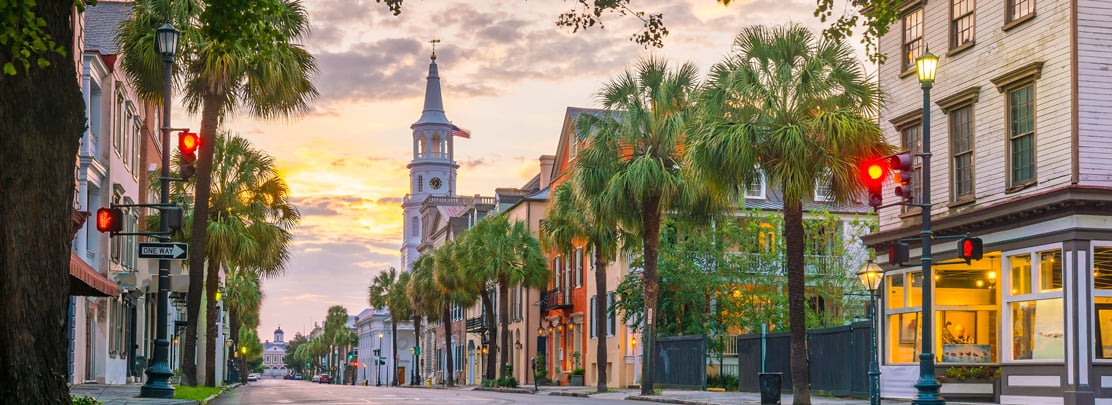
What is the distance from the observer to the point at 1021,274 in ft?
84.1

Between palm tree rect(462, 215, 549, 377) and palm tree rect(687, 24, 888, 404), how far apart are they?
3171 cm

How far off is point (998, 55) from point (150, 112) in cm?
3126

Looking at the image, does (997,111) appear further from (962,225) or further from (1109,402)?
(1109,402)

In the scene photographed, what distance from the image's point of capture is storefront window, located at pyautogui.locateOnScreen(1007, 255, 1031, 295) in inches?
999

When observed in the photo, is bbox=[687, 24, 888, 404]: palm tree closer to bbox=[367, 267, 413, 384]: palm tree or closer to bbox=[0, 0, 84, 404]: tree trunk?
bbox=[0, 0, 84, 404]: tree trunk

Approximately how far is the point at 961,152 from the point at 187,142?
1554 cm

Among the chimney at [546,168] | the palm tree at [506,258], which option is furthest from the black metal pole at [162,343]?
the chimney at [546,168]

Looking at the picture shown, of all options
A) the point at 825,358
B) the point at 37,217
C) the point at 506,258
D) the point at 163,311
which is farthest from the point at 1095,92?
the point at 506,258

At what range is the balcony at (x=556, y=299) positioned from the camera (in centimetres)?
6469

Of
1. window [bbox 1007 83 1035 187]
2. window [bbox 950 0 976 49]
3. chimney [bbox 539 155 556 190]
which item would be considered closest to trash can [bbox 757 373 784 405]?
window [bbox 1007 83 1035 187]

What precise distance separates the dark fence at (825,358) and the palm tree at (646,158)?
11.6ft

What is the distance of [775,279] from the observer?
51.6 metres

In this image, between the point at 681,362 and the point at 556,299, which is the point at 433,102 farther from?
the point at 681,362

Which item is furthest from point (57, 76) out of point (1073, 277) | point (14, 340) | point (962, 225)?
point (962, 225)
